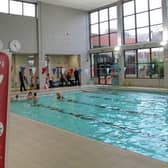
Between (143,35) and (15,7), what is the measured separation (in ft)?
24.1

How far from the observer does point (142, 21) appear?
13.8 meters

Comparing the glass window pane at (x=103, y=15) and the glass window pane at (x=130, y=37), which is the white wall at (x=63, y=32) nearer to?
the glass window pane at (x=103, y=15)

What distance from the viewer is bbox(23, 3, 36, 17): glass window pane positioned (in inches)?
542

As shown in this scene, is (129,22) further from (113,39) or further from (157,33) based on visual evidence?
(157,33)

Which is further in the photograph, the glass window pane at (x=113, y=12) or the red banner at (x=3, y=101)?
the glass window pane at (x=113, y=12)

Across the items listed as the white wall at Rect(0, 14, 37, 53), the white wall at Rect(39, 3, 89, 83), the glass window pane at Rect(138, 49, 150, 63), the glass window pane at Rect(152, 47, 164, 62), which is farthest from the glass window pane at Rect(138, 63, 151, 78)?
the white wall at Rect(0, 14, 37, 53)

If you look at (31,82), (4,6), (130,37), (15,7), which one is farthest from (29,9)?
(130,37)

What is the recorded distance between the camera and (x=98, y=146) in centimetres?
346

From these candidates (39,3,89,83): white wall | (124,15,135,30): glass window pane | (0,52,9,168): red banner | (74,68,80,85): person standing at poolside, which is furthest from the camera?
(74,68,80,85): person standing at poolside

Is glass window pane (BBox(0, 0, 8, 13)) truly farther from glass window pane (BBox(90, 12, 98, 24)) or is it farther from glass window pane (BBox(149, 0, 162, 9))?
glass window pane (BBox(149, 0, 162, 9))

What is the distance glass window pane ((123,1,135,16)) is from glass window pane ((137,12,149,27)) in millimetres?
621

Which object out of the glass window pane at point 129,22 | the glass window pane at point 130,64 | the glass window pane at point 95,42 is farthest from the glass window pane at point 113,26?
the glass window pane at point 130,64

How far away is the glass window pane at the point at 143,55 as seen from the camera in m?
13.6

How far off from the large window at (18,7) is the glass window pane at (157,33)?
688 centimetres
